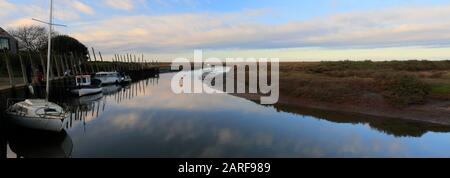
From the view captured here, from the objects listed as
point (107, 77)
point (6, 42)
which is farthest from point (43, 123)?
point (107, 77)

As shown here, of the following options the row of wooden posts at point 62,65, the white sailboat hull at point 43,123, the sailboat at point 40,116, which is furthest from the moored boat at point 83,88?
the white sailboat hull at point 43,123

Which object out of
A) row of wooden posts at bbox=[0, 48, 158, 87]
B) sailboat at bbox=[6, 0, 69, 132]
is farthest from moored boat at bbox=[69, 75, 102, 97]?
sailboat at bbox=[6, 0, 69, 132]

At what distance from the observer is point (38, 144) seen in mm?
21359

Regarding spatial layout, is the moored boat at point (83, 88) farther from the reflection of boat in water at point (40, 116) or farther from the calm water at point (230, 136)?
the reflection of boat in water at point (40, 116)

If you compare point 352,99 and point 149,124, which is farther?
point 352,99

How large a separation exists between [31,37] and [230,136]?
7596 centimetres

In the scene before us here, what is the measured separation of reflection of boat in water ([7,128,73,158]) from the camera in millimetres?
19625

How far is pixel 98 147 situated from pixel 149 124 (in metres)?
7.10

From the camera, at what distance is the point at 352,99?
35094mm

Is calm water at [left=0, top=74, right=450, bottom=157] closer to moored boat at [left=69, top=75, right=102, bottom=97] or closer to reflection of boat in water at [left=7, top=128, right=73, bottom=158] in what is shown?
reflection of boat in water at [left=7, top=128, right=73, bottom=158]

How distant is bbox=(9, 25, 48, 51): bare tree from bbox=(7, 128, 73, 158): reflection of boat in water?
6420cm
